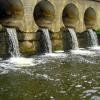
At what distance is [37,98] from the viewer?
8.15 metres

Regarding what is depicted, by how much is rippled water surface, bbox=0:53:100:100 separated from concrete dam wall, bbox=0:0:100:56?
466 cm

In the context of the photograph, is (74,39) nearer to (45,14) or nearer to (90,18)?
(45,14)

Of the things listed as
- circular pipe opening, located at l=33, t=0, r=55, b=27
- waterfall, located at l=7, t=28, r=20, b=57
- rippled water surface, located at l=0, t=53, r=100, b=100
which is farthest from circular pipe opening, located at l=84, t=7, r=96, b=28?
rippled water surface, located at l=0, t=53, r=100, b=100

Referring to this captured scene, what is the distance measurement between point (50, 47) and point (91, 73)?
26.9 feet

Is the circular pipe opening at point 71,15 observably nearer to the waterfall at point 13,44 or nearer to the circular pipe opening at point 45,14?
the circular pipe opening at point 45,14

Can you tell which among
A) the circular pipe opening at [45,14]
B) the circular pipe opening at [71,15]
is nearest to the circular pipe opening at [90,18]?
the circular pipe opening at [71,15]

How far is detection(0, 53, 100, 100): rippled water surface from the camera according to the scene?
8453mm

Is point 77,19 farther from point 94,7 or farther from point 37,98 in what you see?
point 37,98

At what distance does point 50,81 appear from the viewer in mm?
10297

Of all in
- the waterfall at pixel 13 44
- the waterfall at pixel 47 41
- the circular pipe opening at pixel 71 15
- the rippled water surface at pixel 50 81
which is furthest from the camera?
the circular pipe opening at pixel 71 15

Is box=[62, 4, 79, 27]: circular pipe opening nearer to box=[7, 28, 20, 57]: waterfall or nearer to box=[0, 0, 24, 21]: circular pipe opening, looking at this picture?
box=[0, 0, 24, 21]: circular pipe opening

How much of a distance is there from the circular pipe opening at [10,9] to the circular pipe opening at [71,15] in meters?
5.85

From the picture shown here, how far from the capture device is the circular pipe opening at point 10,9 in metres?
18.8

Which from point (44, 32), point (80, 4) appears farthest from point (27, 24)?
point (80, 4)
